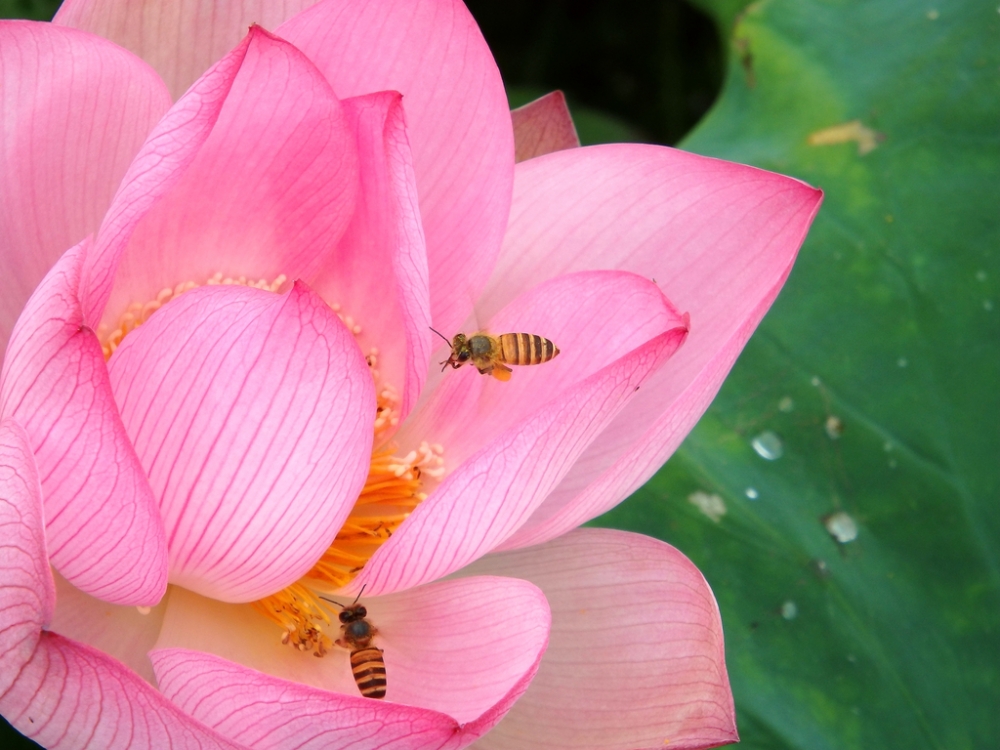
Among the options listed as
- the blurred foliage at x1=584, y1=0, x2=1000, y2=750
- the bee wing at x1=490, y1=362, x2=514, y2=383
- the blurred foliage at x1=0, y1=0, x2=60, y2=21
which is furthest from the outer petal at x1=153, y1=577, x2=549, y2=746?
the blurred foliage at x1=0, y1=0, x2=60, y2=21

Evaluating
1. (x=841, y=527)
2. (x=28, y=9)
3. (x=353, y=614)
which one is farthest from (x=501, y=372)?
(x=28, y=9)

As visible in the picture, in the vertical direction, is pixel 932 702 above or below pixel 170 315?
below

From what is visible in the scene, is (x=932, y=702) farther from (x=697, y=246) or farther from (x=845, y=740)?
(x=697, y=246)

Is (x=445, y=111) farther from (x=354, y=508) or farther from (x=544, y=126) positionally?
(x=354, y=508)

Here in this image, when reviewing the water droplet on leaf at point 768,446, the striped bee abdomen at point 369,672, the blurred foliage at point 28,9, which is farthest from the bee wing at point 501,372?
the blurred foliage at point 28,9

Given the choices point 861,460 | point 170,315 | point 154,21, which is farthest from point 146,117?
point 861,460
